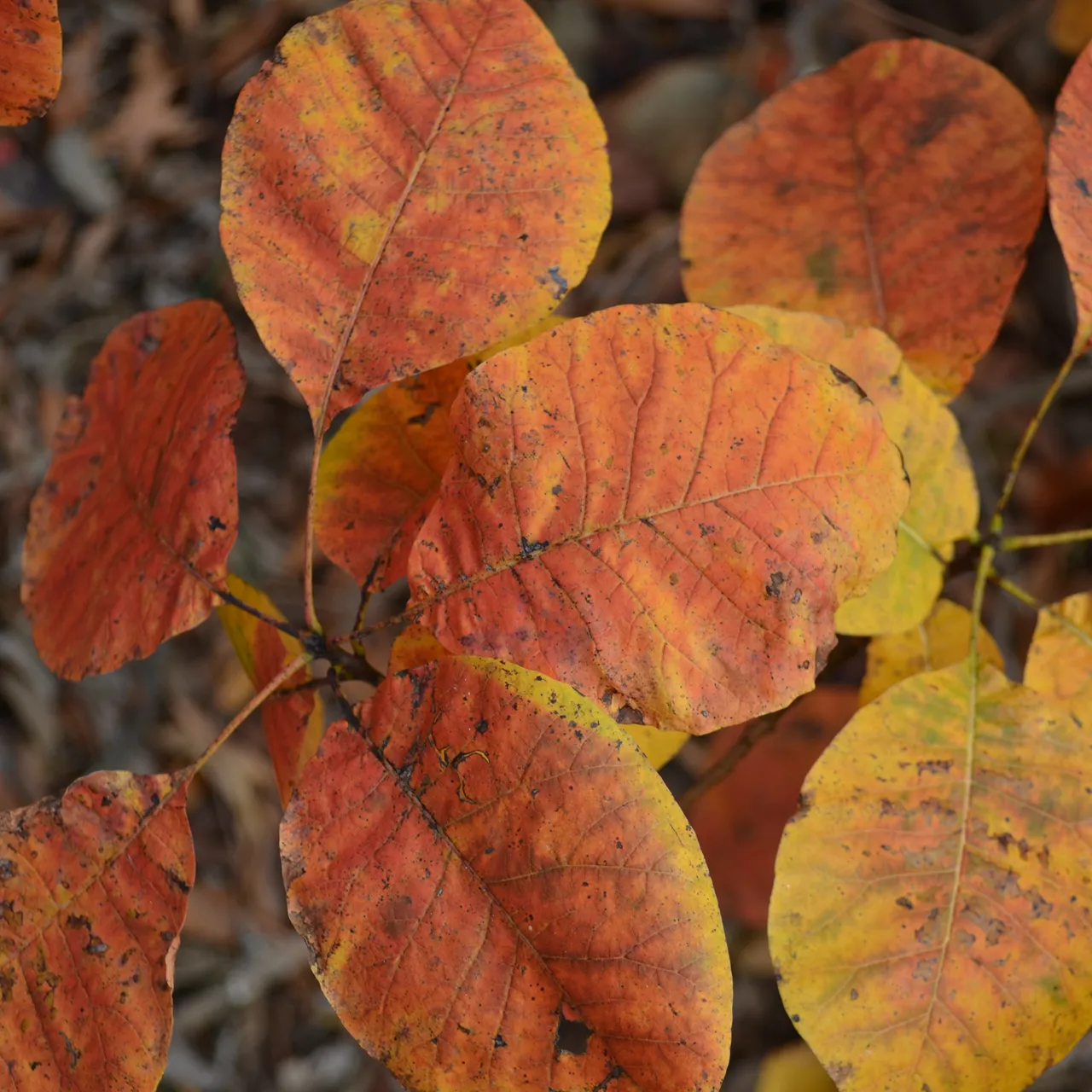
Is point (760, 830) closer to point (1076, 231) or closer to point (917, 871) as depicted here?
point (917, 871)

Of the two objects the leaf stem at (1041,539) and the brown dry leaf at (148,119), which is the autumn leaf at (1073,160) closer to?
the leaf stem at (1041,539)

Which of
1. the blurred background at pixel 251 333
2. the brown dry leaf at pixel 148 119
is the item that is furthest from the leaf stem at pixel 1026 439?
the brown dry leaf at pixel 148 119

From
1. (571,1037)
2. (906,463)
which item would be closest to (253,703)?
(571,1037)

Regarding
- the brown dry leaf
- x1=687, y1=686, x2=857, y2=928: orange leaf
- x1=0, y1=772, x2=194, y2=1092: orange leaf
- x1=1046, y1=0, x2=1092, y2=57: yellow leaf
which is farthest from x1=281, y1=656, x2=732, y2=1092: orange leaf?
the brown dry leaf

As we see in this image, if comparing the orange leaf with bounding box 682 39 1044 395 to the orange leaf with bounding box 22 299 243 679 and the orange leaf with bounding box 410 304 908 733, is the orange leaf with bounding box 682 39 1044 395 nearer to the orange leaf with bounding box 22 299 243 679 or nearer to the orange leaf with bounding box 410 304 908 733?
the orange leaf with bounding box 410 304 908 733

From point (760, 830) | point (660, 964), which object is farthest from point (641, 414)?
point (760, 830)
